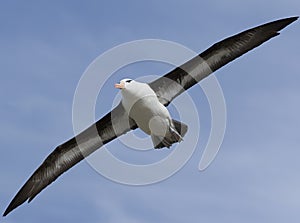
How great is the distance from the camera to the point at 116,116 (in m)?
38.1

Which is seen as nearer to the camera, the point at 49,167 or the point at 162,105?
the point at 162,105

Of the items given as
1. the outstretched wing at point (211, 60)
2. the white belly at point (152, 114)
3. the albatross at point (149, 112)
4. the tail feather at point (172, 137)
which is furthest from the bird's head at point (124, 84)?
the tail feather at point (172, 137)

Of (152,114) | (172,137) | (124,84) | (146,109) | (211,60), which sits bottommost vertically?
(172,137)

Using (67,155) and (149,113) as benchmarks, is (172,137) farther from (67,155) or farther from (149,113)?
(67,155)

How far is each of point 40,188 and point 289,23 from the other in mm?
10487

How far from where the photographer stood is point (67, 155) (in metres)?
39.1

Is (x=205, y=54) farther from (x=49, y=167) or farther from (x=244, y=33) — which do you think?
(x=49, y=167)

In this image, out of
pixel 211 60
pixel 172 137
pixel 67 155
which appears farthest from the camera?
pixel 67 155

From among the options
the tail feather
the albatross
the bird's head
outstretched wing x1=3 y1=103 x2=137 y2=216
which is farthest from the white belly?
outstretched wing x1=3 y1=103 x2=137 y2=216

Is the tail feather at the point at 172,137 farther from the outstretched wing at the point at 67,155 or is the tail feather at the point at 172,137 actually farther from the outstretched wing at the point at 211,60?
the outstretched wing at the point at 67,155

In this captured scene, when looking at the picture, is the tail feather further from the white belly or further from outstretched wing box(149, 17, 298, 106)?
outstretched wing box(149, 17, 298, 106)

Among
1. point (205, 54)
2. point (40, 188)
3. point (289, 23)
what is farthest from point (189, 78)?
point (40, 188)

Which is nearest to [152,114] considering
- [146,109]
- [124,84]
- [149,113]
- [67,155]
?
[149,113]

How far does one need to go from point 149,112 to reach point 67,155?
4.56 meters
